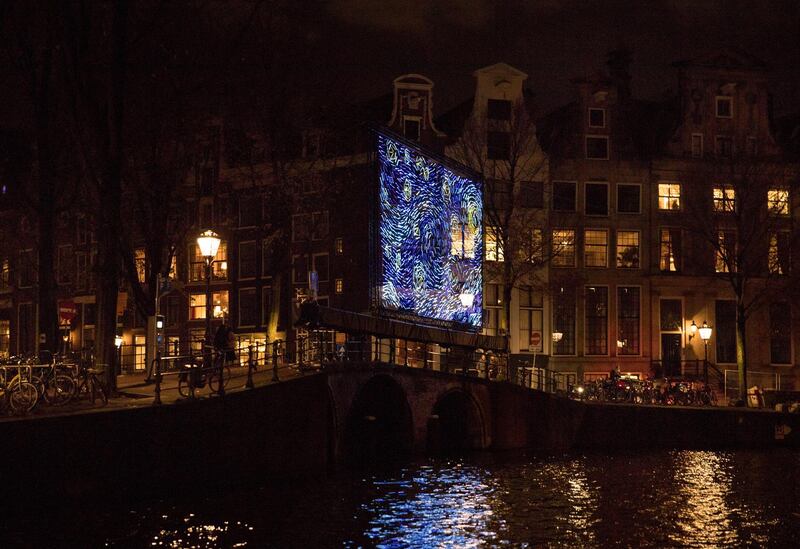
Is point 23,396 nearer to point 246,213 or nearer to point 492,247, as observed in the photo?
point 492,247

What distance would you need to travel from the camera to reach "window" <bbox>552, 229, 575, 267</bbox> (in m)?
51.9

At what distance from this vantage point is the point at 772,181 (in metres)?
50.1

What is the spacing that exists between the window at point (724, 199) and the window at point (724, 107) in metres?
3.75

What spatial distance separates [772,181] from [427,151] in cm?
2016

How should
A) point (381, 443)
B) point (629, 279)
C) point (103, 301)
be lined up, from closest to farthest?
point (103, 301) → point (381, 443) → point (629, 279)

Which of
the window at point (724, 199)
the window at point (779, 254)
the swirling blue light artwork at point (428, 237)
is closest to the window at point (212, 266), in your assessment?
the swirling blue light artwork at point (428, 237)

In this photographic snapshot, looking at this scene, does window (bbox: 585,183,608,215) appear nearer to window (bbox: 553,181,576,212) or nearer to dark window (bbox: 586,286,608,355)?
window (bbox: 553,181,576,212)

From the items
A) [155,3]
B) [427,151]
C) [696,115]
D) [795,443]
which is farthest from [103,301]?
[696,115]

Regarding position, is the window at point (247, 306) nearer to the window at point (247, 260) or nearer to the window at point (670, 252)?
the window at point (247, 260)

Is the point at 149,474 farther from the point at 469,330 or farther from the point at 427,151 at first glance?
the point at 469,330

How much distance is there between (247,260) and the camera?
5466 centimetres

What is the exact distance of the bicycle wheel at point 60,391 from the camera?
23688 millimetres

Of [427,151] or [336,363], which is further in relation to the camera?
[427,151]

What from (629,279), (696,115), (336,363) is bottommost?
(336,363)
